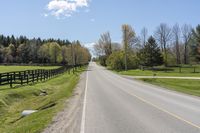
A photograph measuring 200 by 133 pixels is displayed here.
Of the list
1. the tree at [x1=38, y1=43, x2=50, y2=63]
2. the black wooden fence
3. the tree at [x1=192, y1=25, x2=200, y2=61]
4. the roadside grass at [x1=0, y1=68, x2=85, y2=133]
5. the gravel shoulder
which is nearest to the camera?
the gravel shoulder

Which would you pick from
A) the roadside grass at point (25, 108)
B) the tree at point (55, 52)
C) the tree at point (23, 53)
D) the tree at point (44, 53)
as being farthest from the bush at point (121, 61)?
the tree at point (23, 53)

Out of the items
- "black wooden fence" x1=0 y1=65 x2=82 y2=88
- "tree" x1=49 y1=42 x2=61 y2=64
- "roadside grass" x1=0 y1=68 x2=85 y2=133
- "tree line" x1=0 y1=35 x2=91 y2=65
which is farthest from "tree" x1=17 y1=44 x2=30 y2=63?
"roadside grass" x1=0 y1=68 x2=85 y2=133

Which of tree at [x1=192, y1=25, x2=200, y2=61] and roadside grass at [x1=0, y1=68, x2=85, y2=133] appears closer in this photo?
roadside grass at [x1=0, y1=68, x2=85, y2=133]

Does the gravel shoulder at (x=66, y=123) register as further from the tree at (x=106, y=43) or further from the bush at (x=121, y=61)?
the tree at (x=106, y=43)

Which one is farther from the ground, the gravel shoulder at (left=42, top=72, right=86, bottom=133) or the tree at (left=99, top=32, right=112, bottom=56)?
the tree at (left=99, top=32, right=112, bottom=56)

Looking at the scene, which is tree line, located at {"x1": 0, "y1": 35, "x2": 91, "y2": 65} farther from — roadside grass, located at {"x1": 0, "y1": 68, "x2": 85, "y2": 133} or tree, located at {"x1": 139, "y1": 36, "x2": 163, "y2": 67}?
roadside grass, located at {"x1": 0, "y1": 68, "x2": 85, "y2": 133}

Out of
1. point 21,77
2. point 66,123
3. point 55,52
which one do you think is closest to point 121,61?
point 21,77

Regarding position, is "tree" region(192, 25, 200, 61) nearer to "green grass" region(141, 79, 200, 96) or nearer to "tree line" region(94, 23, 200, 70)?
"tree line" region(94, 23, 200, 70)

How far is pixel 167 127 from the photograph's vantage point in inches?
459

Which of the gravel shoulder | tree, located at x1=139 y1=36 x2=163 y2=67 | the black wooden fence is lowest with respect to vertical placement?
the gravel shoulder

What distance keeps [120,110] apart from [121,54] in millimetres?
79399

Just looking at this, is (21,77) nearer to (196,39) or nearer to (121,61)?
(121,61)

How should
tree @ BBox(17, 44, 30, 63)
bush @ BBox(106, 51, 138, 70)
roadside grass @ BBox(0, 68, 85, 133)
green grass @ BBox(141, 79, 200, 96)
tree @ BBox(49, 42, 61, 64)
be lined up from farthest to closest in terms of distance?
tree @ BBox(17, 44, 30, 63) < tree @ BBox(49, 42, 61, 64) < bush @ BBox(106, 51, 138, 70) < green grass @ BBox(141, 79, 200, 96) < roadside grass @ BBox(0, 68, 85, 133)

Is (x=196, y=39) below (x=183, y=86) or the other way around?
the other way around
